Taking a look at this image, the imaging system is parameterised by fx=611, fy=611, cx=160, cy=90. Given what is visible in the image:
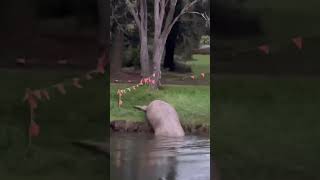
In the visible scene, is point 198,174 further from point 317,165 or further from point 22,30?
point 22,30

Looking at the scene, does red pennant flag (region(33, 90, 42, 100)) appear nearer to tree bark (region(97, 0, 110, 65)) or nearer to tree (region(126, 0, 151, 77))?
tree bark (region(97, 0, 110, 65))

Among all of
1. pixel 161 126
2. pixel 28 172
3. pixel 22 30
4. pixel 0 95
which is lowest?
pixel 161 126

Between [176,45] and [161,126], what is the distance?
10.5 metres

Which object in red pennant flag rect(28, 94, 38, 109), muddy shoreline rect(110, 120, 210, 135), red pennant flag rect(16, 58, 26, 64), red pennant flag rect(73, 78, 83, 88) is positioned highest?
red pennant flag rect(16, 58, 26, 64)

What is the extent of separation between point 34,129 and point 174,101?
12.5 meters

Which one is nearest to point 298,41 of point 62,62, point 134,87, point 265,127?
point 265,127

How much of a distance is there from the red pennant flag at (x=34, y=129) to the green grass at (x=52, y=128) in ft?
0.08

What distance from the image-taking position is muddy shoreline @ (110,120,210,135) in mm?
13226

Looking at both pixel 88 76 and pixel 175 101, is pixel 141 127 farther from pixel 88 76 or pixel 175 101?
pixel 88 76

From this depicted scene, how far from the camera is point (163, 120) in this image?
497 inches

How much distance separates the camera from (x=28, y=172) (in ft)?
12.3

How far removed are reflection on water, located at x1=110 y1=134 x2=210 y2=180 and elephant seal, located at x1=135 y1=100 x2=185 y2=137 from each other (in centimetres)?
31

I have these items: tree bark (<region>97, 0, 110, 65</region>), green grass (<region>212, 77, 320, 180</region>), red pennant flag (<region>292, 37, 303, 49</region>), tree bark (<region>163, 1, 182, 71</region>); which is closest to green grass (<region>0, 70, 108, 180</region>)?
tree bark (<region>97, 0, 110, 65</region>)

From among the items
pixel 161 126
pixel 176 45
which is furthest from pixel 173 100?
pixel 176 45
